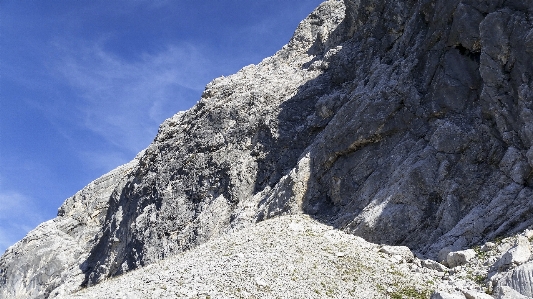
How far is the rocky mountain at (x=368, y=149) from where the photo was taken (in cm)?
3553

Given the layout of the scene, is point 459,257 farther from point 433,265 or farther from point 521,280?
point 521,280

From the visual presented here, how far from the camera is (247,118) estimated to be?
2381 inches

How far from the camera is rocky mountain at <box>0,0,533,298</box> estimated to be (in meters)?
35.5

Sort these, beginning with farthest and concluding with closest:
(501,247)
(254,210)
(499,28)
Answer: (254,210) < (499,28) < (501,247)

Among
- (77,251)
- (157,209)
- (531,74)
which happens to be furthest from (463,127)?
(77,251)

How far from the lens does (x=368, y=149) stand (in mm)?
46750

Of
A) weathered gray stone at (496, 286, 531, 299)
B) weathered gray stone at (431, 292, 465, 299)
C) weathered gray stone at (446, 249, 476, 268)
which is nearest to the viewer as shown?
weathered gray stone at (496, 286, 531, 299)

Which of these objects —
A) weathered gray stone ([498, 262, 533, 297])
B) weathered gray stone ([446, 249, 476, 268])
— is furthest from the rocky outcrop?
weathered gray stone ([498, 262, 533, 297])

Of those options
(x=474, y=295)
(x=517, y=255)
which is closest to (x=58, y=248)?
(x=474, y=295)

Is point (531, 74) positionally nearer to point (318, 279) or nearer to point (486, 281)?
point (486, 281)

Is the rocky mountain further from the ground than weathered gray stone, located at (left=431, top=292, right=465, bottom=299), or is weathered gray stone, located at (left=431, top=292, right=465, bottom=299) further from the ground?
the rocky mountain

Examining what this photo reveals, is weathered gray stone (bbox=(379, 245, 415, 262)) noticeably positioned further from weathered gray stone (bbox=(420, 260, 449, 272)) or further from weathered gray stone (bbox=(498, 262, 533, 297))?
weathered gray stone (bbox=(498, 262, 533, 297))

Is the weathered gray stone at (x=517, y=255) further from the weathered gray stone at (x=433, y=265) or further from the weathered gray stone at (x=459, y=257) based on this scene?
the weathered gray stone at (x=433, y=265)

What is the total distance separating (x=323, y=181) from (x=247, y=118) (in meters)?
15.4
